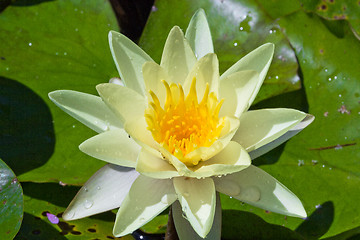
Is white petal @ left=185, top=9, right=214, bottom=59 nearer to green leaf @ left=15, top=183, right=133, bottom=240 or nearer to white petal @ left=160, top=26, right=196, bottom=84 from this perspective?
white petal @ left=160, top=26, right=196, bottom=84

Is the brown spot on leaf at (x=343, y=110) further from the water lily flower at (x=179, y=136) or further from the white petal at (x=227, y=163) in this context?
the white petal at (x=227, y=163)

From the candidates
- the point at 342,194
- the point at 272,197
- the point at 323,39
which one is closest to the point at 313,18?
the point at 323,39

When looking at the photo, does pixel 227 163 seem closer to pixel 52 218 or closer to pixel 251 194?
pixel 251 194

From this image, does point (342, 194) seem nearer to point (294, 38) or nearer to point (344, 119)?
point (344, 119)

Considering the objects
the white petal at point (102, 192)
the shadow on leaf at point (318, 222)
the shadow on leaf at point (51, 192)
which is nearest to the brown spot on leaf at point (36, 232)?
the shadow on leaf at point (51, 192)

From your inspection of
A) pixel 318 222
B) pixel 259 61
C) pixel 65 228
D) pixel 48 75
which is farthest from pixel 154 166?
pixel 48 75

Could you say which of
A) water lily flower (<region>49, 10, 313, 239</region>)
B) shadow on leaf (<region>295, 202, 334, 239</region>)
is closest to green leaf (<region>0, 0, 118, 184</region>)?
water lily flower (<region>49, 10, 313, 239</region>)

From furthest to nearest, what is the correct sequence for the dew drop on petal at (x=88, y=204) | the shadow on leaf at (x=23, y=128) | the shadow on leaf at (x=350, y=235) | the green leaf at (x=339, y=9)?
the green leaf at (x=339, y=9), the shadow on leaf at (x=23, y=128), the shadow on leaf at (x=350, y=235), the dew drop on petal at (x=88, y=204)
